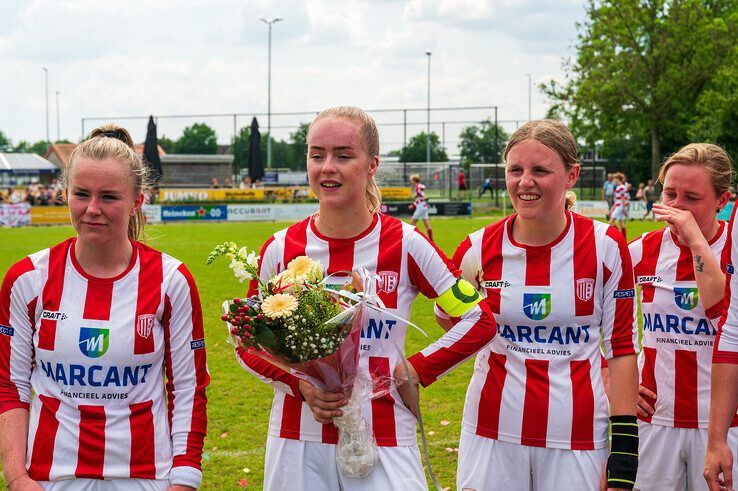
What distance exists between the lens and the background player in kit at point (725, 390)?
272 centimetres

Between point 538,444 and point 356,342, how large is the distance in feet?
2.92

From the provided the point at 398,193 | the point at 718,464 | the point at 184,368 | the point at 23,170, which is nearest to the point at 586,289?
the point at 718,464

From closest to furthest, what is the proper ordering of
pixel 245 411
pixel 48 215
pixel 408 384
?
1. pixel 408 384
2. pixel 245 411
3. pixel 48 215

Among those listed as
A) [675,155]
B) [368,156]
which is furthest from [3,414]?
[675,155]

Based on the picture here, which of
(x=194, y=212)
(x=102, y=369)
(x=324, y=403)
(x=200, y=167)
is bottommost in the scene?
(x=194, y=212)

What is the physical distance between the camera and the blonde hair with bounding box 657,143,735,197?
3639 millimetres

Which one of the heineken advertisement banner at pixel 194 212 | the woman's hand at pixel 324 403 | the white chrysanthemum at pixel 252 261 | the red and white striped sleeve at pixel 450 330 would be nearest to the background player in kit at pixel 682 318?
the red and white striped sleeve at pixel 450 330

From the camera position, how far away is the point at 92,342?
2777mm

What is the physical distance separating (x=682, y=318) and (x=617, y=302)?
735 millimetres

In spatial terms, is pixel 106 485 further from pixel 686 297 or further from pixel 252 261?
pixel 686 297

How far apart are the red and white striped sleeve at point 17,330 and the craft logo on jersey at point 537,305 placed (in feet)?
5.90

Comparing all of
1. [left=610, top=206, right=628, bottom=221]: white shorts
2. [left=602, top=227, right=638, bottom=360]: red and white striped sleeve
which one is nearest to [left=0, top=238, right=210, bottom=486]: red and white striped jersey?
[left=602, top=227, right=638, bottom=360]: red and white striped sleeve

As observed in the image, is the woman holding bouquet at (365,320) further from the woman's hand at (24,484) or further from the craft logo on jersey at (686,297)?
the craft logo on jersey at (686,297)

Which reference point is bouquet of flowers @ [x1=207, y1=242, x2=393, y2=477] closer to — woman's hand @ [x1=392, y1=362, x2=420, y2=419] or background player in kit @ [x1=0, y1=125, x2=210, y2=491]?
woman's hand @ [x1=392, y1=362, x2=420, y2=419]
